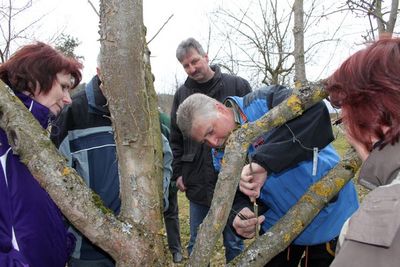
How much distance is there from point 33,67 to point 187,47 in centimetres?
197

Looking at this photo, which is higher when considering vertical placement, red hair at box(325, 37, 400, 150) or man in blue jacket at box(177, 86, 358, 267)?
red hair at box(325, 37, 400, 150)

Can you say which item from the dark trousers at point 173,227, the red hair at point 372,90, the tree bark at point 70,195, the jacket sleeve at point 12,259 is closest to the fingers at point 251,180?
the tree bark at point 70,195

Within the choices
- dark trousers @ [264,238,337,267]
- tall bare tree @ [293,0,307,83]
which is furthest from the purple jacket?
tall bare tree @ [293,0,307,83]

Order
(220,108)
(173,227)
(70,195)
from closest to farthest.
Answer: (70,195) → (220,108) → (173,227)

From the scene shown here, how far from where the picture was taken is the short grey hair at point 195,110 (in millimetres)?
2184

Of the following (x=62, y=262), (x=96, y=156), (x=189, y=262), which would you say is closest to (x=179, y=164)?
(x=96, y=156)

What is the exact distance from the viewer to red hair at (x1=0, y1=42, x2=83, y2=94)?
1.85m

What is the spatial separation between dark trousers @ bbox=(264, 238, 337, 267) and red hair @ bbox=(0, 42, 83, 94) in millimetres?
1623

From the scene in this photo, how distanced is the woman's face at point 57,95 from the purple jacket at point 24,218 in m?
0.16

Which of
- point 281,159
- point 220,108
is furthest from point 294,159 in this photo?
point 220,108

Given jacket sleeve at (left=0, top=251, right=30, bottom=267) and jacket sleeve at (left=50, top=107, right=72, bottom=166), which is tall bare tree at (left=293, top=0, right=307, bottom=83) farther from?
jacket sleeve at (left=0, top=251, right=30, bottom=267)

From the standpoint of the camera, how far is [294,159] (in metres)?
1.84

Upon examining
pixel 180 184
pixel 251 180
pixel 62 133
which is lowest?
pixel 180 184

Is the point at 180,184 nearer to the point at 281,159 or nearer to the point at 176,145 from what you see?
the point at 176,145
